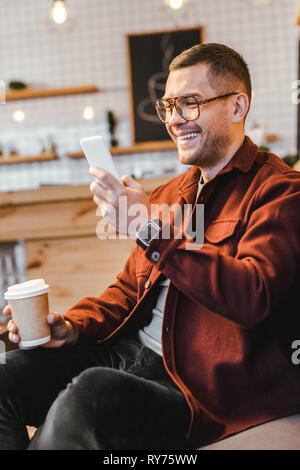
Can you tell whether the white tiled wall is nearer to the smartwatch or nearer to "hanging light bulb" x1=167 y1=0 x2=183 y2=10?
"hanging light bulb" x1=167 y1=0 x2=183 y2=10

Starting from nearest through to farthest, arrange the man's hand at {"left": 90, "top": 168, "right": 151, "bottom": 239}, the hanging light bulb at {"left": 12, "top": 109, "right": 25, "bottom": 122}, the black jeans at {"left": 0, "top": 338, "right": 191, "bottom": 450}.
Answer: the black jeans at {"left": 0, "top": 338, "right": 191, "bottom": 450} → the man's hand at {"left": 90, "top": 168, "right": 151, "bottom": 239} → the hanging light bulb at {"left": 12, "top": 109, "right": 25, "bottom": 122}

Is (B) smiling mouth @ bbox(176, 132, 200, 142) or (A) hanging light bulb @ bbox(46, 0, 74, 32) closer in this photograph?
(B) smiling mouth @ bbox(176, 132, 200, 142)

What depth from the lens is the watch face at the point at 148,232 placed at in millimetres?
990

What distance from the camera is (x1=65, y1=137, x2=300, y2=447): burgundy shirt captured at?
962mm

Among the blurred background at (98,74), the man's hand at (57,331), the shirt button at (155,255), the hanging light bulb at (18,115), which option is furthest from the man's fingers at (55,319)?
the hanging light bulb at (18,115)

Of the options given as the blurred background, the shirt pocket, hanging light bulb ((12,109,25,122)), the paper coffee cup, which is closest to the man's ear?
the shirt pocket

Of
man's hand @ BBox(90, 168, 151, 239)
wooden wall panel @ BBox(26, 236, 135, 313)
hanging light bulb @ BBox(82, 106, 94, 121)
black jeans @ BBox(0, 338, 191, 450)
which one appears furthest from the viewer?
hanging light bulb @ BBox(82, 106, 94, 121)

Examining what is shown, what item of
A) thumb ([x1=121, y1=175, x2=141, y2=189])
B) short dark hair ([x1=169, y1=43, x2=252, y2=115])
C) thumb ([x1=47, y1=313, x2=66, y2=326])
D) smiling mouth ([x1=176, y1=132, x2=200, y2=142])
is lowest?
thumb ([x1=47, y1=313, x2=66, y2=326])

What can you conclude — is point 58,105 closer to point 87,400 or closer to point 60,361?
point 60,361

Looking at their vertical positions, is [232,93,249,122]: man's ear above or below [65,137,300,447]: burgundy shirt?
above

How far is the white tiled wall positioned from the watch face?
348 cm

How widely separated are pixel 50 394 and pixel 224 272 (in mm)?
595

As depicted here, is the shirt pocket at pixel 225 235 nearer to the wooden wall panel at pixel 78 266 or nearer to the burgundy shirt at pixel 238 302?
the burgundy shirt at pixel 238 302

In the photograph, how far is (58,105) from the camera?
4852 mm
